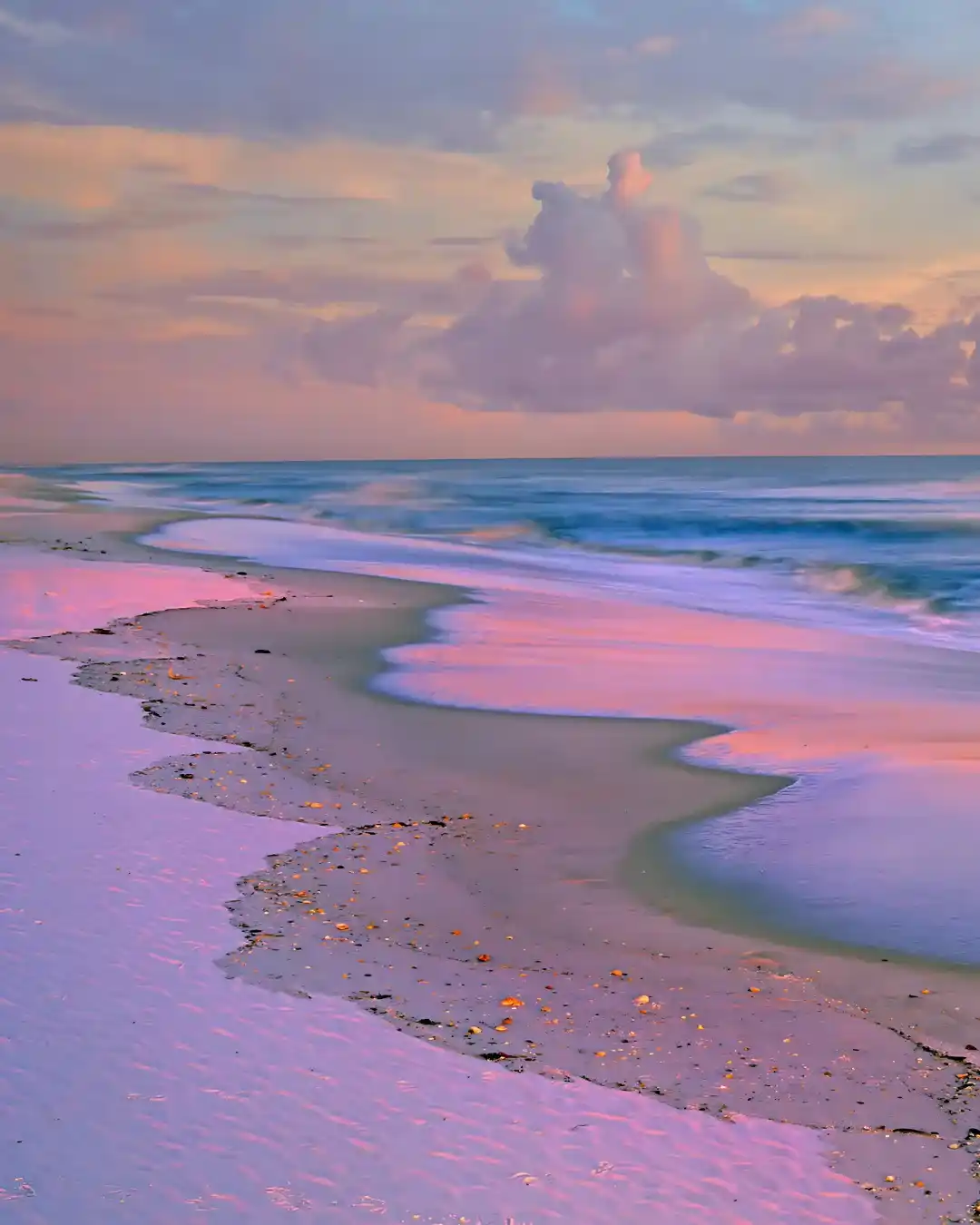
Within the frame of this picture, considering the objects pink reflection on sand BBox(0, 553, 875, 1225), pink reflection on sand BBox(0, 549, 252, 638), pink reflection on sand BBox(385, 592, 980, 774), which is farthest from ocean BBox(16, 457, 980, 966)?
pink reflection on sand BBox(0, 549, 252, 638)

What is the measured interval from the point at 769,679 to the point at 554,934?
311 inches

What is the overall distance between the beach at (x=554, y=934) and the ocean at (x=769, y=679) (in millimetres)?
145

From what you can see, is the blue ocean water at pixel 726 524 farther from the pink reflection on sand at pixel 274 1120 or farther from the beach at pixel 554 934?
the pink reflection on sand at pixel 274 1120

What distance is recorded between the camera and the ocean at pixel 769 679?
7.66m

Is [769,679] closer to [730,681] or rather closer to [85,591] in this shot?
[730,681]

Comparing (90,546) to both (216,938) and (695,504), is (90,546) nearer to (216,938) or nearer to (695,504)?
(216,938)

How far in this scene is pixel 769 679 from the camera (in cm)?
1420

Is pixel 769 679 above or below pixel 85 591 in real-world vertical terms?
below

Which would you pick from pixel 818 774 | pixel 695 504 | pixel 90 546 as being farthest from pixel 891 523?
pixel 818 774

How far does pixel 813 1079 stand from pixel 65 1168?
300 centimetres

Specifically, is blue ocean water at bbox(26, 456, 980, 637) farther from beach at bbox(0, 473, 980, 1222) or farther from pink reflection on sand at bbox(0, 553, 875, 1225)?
pink reflection on sand at bbox(0, 553, 875, 1225)

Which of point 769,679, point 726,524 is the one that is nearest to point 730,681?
point 769,679

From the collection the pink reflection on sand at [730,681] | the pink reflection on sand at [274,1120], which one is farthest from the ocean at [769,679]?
the pink reflection on sand at [274,1120]

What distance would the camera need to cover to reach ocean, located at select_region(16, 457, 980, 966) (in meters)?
7.66
